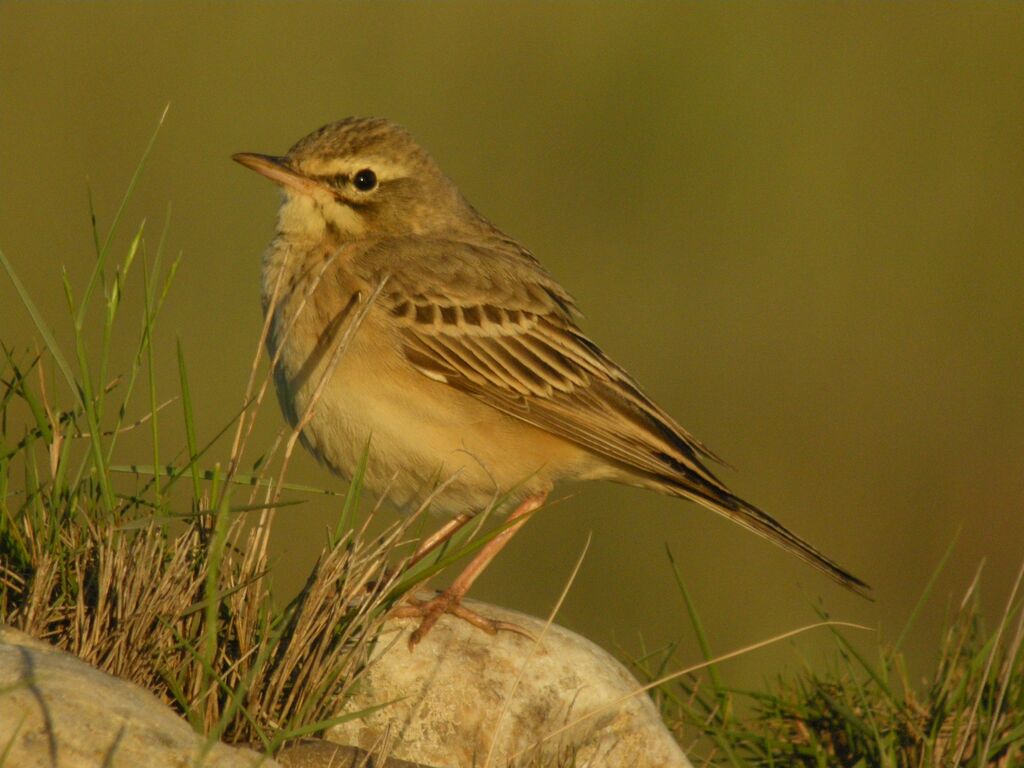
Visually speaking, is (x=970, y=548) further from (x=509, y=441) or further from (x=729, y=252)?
(x=509, y=441)

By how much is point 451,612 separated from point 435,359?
1.34 m

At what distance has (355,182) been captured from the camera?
7.33 m

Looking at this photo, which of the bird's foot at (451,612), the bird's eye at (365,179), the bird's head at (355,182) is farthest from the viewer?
the bird's eye at (365,179)

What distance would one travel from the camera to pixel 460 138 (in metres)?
15.2

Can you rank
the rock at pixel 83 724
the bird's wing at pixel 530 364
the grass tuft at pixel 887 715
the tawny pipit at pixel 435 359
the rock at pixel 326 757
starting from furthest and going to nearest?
the bird's wing at pixel 530 364
the tawny pipit at pixel 435 359
the grass tuft at pixel 887 715
the rock at pixel 326 757
the rock at pixel 83 724

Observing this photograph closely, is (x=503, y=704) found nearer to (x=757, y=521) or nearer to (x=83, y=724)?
(x=83, y=724)

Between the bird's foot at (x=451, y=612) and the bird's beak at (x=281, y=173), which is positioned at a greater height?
the bird's beak at (x=281, y=173)

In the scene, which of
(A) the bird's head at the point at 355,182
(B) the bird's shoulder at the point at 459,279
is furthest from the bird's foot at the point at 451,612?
(A) the bird's head at the point at 355,182

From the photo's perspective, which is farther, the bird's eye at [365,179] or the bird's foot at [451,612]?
the bird's eye at [365,179]

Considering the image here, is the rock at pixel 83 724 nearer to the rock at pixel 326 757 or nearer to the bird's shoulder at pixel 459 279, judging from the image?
the rock at pixel 326 757

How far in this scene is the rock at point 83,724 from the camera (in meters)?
3.93

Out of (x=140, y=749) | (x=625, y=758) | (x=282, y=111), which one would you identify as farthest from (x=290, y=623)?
(x=282, y=111)

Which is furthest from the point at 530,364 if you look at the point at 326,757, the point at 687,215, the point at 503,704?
the point at 687,215

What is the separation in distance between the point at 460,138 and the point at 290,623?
35.2 feet
